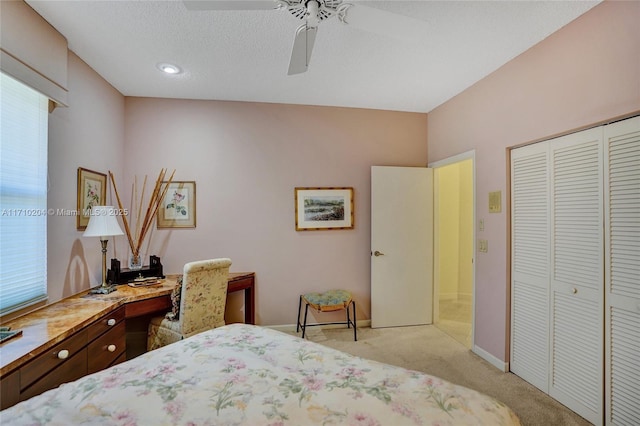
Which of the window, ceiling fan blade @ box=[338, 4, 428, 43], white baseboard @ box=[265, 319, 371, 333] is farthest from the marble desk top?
ceiling fan blade @ box=[338, 4, 428, 43]

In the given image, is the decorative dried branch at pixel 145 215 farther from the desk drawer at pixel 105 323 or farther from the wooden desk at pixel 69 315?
the desk drawer at pixel 105 323

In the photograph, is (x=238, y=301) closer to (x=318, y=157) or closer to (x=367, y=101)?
(x=318, y=157)

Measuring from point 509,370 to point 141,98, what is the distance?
436 centimetres

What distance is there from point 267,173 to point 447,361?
259 centimetres

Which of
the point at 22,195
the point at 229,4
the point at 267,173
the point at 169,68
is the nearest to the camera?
the point at 229,4

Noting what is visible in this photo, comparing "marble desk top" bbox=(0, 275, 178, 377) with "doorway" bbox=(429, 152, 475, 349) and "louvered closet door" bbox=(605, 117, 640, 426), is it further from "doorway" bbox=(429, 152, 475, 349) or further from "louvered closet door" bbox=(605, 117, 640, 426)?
"doorway" bbox=(429, 152, 475, 349)

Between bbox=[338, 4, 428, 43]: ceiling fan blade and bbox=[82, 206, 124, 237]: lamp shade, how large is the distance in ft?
7.18

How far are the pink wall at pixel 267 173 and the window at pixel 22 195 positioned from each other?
117 cm

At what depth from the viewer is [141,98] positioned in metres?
3.03

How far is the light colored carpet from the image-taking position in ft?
6.38

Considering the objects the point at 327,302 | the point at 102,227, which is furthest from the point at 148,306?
the point at 327,302

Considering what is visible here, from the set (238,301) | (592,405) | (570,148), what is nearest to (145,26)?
(238,301)

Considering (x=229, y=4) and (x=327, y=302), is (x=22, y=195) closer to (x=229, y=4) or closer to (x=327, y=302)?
(x=229, y=4)

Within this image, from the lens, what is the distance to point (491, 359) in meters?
2.56
